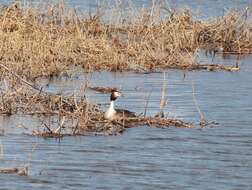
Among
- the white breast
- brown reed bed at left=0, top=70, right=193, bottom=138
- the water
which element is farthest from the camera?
the white breast

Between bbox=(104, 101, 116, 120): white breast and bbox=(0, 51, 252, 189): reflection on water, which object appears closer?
bbox=(0, 51, 252, 189): reflection on water

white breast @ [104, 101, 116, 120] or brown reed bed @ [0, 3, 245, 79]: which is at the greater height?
brown reed bed @ [0, 3, 245, 79]

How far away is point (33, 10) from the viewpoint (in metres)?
18.5

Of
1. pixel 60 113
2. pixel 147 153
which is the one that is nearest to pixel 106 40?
pixel 60 113

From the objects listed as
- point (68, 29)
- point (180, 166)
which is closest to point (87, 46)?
point (68, 29)

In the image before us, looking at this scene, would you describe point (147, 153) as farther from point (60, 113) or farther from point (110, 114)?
point (60, 113)

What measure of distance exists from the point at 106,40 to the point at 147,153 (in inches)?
280

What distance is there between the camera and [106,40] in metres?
16.9

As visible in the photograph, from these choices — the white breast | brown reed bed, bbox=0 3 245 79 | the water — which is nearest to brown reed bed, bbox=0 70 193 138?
the white breast

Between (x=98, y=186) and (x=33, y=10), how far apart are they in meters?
10.4

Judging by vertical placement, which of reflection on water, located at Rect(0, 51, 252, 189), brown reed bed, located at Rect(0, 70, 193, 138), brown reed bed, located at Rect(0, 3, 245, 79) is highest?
brown reed bed, located at Rect(0, 3, 245, 79)

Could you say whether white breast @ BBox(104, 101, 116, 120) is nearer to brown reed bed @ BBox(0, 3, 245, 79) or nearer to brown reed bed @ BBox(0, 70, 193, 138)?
brown reed bed @ BBox(0, 70, 193, 138)

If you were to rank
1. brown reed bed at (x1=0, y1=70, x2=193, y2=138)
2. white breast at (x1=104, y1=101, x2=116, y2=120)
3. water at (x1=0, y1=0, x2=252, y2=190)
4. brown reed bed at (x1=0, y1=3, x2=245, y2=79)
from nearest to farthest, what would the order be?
water at (x1=0, y1=0, x2=252, y2=190) < brown reed bed at (x1=0, y1=70, x2=193, y2=138) < white breast at (x1=104, y1=101, x2=116, y2=120) < brown reed bed at (x1=0, y1=3, x2=245, y2=79)

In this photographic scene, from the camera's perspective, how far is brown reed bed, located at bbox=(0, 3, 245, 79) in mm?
15016
